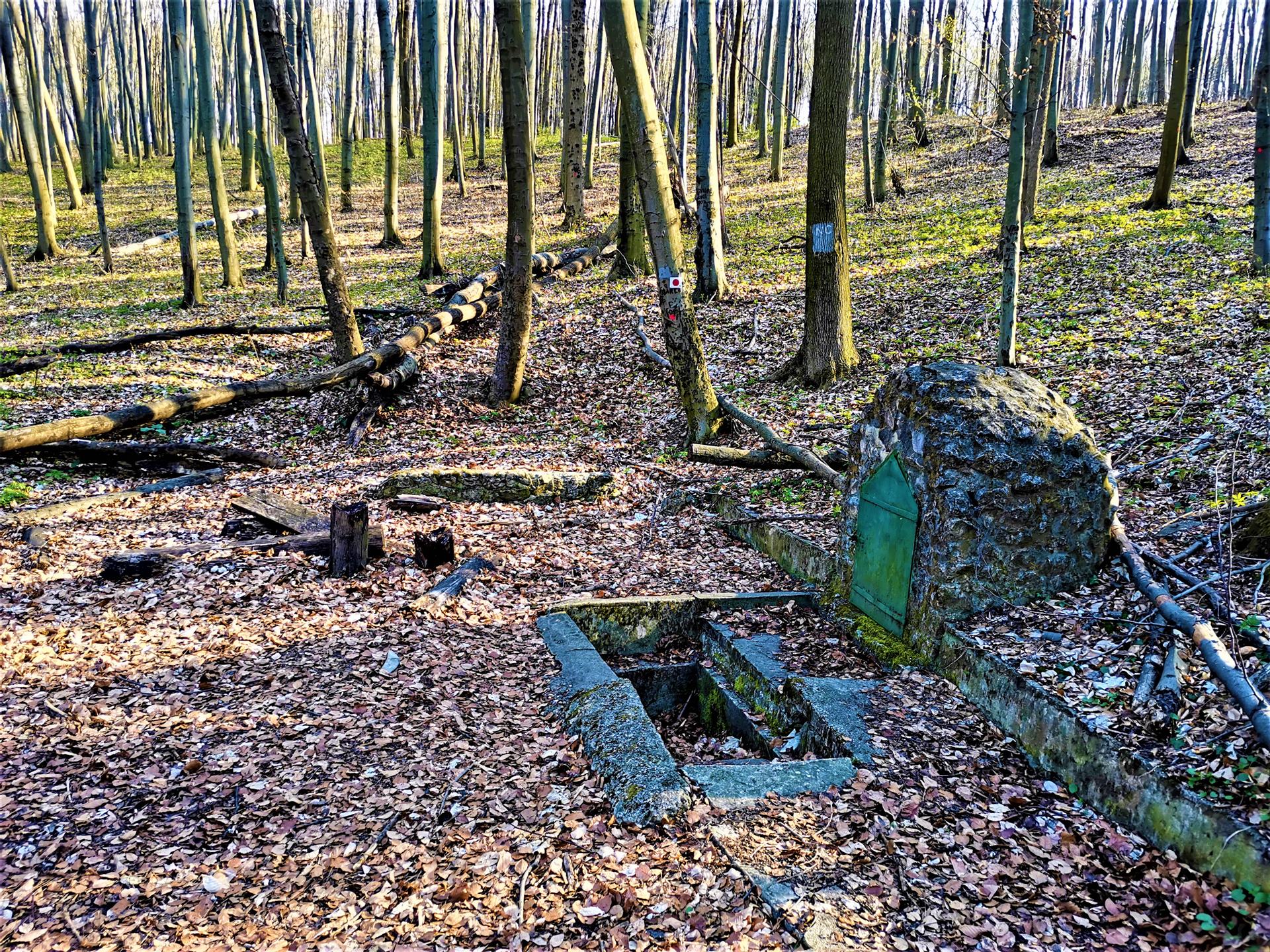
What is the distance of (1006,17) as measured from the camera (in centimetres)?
2416

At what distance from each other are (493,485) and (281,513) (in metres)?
1.93

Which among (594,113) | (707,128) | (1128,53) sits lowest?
(707,128)

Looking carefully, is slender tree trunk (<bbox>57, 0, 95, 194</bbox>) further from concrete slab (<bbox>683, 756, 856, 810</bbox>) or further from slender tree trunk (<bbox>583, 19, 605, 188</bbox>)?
concrete slab (<bbox>683, 756, 856, 810</bbox>)

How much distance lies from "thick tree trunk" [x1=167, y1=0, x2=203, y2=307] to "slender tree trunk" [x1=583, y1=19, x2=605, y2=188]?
43.2 ft

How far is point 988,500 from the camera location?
14.9 feet

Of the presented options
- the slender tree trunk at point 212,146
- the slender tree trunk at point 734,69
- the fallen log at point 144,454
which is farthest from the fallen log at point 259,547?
the slender tree trunk at point 734,69

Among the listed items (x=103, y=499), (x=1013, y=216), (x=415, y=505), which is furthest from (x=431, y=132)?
(x=1013, y=216)

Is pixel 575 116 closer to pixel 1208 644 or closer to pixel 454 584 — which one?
pixel 454 584

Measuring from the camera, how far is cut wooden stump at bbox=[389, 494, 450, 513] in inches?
284

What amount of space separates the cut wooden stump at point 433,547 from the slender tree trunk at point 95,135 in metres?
16.2

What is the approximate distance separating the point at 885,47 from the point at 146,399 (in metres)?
17.0

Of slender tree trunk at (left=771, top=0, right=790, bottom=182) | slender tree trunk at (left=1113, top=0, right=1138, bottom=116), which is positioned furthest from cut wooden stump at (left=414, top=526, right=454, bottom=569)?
slender tree trunk at (left=1113, top=0, right=1138, bottom=116)

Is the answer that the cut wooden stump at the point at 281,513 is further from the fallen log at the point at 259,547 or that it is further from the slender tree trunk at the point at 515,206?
the slender tree trunk at the point at 515,206

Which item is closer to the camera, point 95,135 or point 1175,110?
point 1175,110
